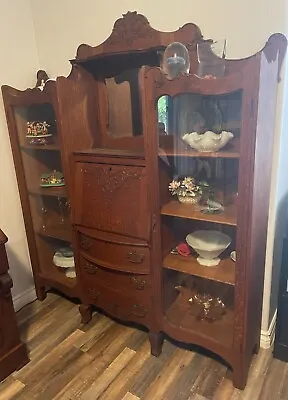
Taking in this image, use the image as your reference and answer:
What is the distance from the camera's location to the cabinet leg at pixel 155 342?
1.86 metres

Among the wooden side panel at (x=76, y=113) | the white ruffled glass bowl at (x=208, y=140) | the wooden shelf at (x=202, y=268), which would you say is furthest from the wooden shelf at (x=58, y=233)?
the white ruffled glass bowl at (x=208, y=140)

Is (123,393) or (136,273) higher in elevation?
(136,273)

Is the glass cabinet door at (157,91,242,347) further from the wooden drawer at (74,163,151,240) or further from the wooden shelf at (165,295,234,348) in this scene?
the wooden drawer at (74,163,151,240)

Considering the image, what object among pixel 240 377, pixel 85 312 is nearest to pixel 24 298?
pixel 85 312

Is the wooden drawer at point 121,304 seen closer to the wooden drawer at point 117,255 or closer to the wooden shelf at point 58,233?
the wooden drawer at point 117,255

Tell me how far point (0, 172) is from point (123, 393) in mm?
1519

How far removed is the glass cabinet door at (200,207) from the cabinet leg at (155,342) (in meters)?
0.13

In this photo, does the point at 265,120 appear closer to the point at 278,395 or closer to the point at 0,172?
the point at 278,395

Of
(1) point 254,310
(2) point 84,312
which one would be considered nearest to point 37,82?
(2) point 84,312

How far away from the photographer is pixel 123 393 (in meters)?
1.67

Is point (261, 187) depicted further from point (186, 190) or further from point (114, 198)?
point (114, 198)

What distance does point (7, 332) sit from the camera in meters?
1.76

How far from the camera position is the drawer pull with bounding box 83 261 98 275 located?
1.97 metres

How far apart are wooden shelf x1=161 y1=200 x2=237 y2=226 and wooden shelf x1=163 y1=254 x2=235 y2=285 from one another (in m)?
0.28
